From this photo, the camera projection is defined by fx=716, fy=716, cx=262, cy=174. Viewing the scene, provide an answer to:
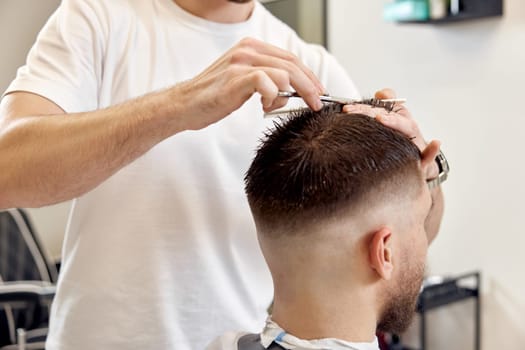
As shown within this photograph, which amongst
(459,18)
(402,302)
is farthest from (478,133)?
(402,302)

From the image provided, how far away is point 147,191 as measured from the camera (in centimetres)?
136

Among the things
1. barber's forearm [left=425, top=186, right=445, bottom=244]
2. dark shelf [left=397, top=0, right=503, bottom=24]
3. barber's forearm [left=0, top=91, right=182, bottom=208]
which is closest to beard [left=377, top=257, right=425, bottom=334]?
barber's forearm [left=425, top=186, right=445, bottom=244]

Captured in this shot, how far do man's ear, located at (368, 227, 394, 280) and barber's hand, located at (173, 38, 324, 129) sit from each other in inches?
9.2

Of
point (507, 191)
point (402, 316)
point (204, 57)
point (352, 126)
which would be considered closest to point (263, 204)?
point (352, 126)

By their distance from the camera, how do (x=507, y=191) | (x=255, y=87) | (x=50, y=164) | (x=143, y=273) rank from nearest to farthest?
1. (x=255, y=87)
2. (x=50, y=164)
3. (x=143, y=273)
4. (x=507, y=191)

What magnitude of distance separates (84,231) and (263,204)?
0.39 m

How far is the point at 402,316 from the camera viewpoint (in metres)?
1.19

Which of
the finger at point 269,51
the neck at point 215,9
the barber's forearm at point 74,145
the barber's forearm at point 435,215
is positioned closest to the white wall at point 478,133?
the barber's forearm at point 435,215

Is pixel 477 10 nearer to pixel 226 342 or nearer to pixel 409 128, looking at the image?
pixel 409 128

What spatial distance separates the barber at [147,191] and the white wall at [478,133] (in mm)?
1491

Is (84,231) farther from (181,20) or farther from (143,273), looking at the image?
(181,20)

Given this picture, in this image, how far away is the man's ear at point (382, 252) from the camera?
1.11 meters

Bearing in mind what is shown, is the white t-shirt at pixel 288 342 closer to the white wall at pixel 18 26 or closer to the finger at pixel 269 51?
the finger at pixel 269 51

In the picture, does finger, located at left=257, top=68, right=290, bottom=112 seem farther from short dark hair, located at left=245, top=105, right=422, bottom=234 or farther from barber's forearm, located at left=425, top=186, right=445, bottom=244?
barber's forearm, located at left=425, top=186, right=445, bottom=244
